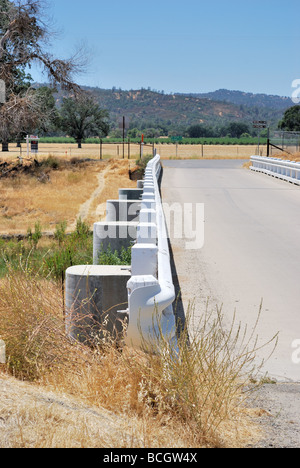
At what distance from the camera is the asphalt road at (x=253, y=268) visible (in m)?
6.63

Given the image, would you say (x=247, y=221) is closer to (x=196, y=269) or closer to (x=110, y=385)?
(x=196, y=269)

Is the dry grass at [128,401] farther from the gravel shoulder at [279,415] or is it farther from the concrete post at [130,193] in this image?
the concrete post at [130,193]

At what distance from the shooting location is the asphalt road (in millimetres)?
6633

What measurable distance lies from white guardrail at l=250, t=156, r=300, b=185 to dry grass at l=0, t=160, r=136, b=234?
286 inches

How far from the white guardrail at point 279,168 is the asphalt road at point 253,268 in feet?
21.1

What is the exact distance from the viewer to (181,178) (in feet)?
98.3

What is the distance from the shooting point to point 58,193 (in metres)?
31.0

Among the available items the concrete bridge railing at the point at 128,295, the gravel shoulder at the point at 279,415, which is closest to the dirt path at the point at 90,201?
the concrete bridge railing at the point at 128,295

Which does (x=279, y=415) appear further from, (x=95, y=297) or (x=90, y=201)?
(x=90, y=201)

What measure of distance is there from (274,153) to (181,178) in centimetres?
2432

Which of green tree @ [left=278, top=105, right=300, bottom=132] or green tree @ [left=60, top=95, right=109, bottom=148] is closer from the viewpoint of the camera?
green tree @ [left=60, top=95, right=109, bottom=148]

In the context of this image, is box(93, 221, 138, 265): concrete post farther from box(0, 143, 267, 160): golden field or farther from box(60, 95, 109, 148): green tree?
box(60, 95, 109, 148): green tree

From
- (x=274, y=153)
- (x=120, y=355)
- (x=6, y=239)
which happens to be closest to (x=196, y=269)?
(x=120, y=355)

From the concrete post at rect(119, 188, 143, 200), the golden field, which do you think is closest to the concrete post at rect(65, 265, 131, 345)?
the concrete post at rect(119, 188, 143, 200)
